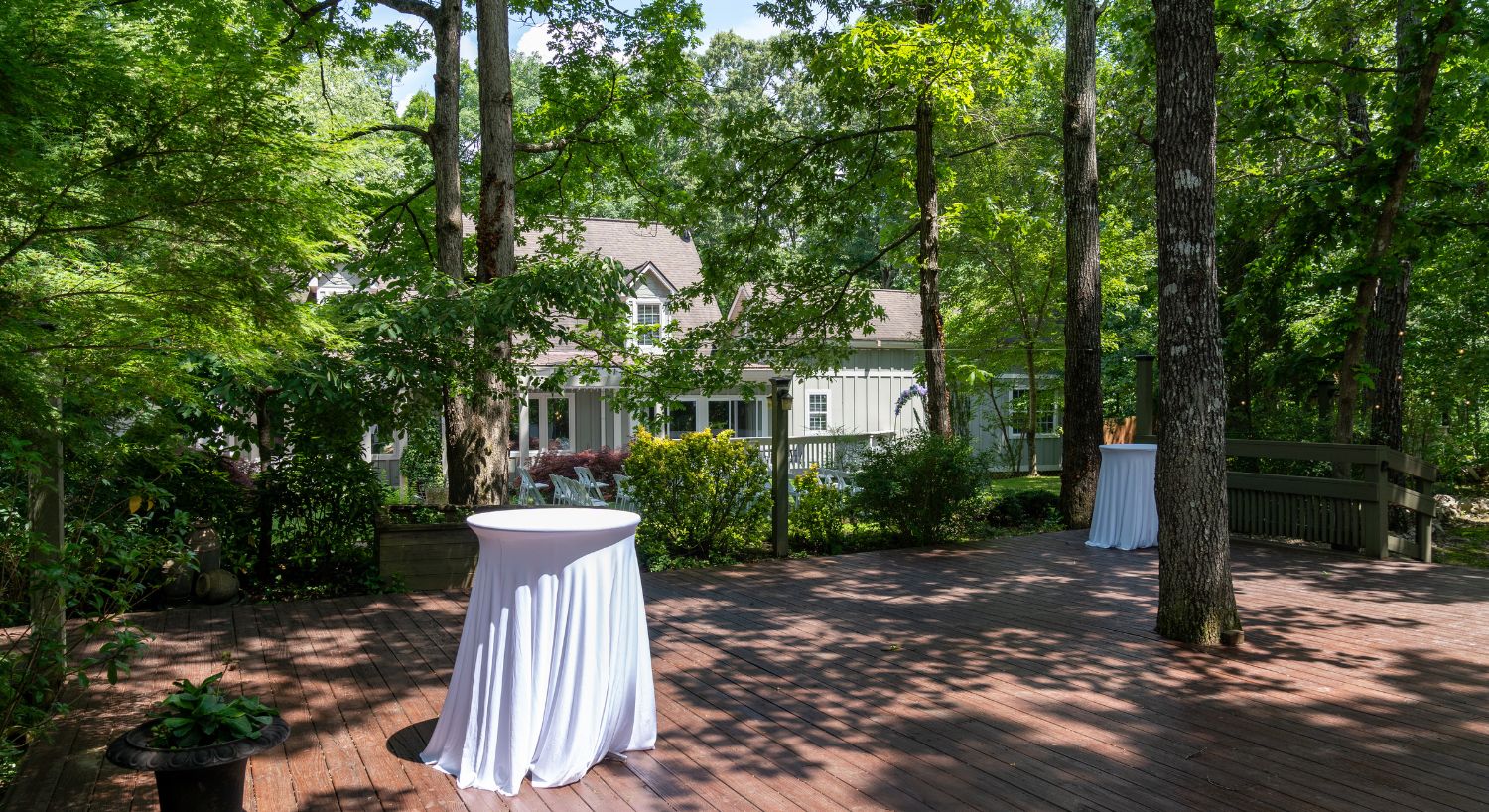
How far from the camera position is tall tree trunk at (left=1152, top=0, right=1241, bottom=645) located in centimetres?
544

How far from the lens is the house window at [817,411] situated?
69.3 ft

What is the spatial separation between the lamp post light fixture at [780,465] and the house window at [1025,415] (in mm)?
12511

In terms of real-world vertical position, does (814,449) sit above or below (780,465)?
below

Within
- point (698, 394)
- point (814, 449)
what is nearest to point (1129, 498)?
point (814, 449)

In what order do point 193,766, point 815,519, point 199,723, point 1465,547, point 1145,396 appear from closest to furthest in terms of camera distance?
point 193,766 → point 199,723 → point 815,519 → point 1465,547 → point 1145,396

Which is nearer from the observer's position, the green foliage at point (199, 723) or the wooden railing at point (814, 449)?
the green foliage at point (199, 723)

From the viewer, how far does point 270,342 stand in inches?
142

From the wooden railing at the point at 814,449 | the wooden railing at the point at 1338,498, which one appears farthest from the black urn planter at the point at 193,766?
the wooden railing at the point at 814,449

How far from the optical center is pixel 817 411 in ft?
69.8

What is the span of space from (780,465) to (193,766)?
637cm

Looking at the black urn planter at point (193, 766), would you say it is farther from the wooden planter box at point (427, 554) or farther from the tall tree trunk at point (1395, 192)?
the tall tree trunk at point (1395, 192)

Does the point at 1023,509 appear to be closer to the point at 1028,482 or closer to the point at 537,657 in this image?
the point at 1028,482

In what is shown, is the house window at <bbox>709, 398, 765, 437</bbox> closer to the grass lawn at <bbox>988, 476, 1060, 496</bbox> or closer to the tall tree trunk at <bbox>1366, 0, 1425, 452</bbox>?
the grass lawn at <bbox>988, 476, 1060, 496</bbox>

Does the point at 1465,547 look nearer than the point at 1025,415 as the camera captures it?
Yes
